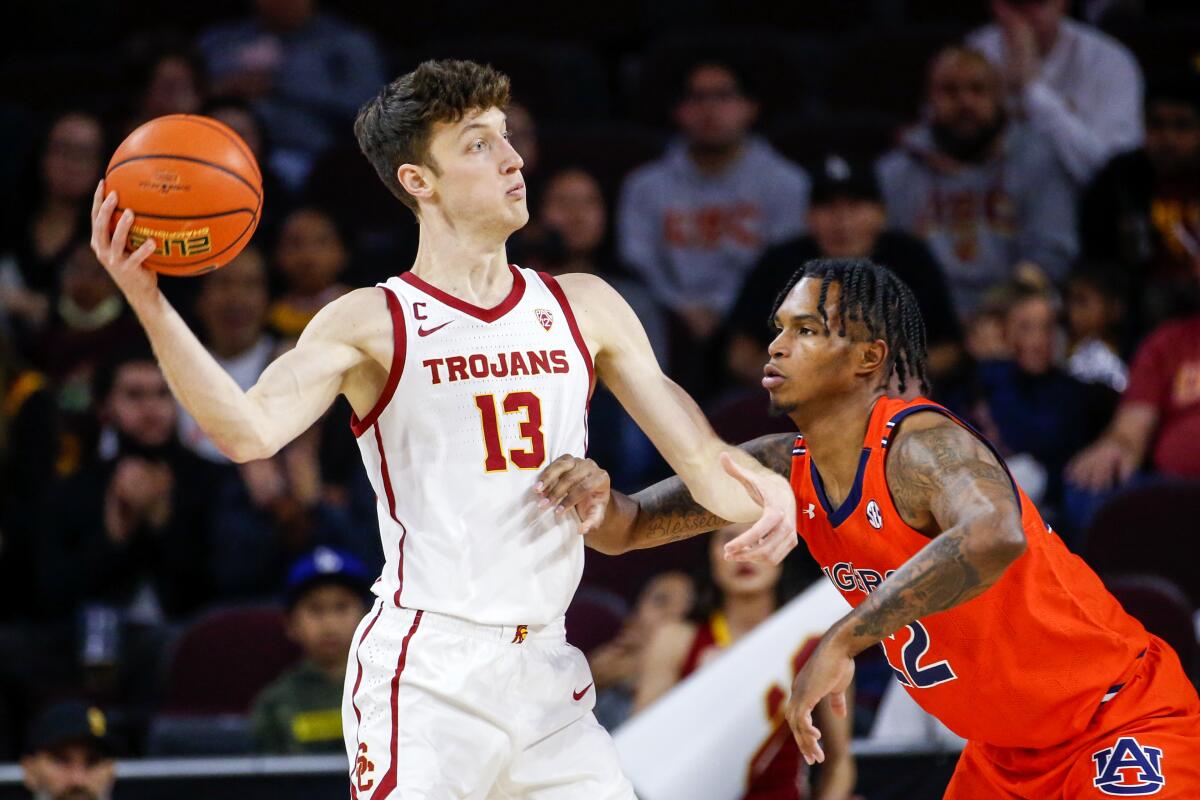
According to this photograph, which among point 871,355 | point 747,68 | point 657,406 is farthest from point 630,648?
point 747,68

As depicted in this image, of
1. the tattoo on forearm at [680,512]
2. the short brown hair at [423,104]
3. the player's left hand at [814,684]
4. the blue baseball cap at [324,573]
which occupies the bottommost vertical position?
the blue baseball cap at [324,573]

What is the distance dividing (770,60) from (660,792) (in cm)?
587

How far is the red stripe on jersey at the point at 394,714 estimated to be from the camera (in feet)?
13.4

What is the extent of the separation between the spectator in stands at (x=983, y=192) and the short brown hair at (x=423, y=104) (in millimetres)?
5115

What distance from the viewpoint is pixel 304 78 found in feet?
35.0

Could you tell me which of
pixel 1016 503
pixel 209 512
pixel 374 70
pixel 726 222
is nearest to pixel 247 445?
pixel 1016 503

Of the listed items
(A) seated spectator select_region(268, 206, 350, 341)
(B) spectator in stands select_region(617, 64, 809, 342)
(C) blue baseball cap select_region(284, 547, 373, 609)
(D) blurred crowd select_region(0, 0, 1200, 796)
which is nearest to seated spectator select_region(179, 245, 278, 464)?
(D) blurred crowd select_region(0, 0, 1200, 796)

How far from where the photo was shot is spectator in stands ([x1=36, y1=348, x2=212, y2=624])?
320 inches

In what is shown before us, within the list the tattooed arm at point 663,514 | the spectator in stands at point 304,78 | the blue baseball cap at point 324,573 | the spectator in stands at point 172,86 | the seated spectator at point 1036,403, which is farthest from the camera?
the spectator in stands at point 304,78

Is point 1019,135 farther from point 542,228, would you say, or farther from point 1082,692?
point 1082,692

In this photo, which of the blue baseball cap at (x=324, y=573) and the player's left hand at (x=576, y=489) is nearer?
the player's left hand at (x=576, y=489)

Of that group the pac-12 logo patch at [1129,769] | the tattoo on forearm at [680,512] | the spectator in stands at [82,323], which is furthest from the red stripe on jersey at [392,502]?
the spectator in stands at [82,323]

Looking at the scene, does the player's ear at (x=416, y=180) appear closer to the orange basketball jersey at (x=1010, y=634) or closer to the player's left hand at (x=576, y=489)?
the player's left hand at (x=576, y=489)

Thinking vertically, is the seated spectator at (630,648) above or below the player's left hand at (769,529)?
below
